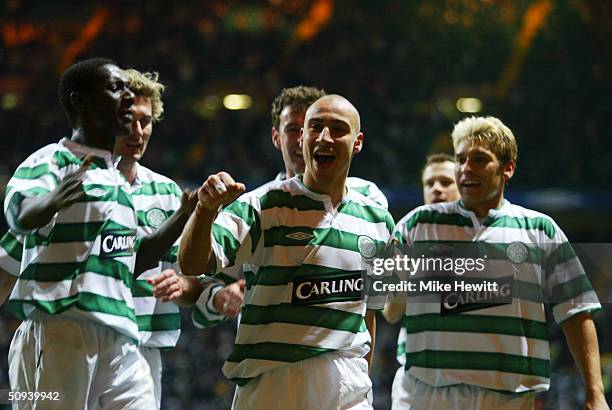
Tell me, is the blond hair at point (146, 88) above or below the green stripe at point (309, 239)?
above

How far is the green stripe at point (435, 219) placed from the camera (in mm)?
2939

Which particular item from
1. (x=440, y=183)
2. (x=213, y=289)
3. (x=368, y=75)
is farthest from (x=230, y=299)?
(x=368, y=75)

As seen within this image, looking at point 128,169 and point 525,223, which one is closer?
point 525,223

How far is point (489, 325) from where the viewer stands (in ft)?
9.21

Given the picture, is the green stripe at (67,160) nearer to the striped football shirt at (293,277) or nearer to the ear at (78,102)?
the ear at (78,102)

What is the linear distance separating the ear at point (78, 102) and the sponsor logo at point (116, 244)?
390 millimetres

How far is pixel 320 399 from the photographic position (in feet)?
7.70

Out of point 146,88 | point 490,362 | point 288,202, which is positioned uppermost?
point 146,88

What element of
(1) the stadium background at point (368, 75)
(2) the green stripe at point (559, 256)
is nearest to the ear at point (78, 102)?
(2) the green stripe at point (559, 256)

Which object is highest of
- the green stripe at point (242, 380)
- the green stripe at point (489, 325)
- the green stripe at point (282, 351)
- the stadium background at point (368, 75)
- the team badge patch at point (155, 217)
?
the stadium background at point (368, 75)

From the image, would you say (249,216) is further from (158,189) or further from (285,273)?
(158,189)

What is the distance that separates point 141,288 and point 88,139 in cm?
70

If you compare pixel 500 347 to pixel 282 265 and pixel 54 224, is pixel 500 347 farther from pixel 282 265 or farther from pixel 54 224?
pixel 54 224

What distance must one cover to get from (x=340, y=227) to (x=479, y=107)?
8.55 m
